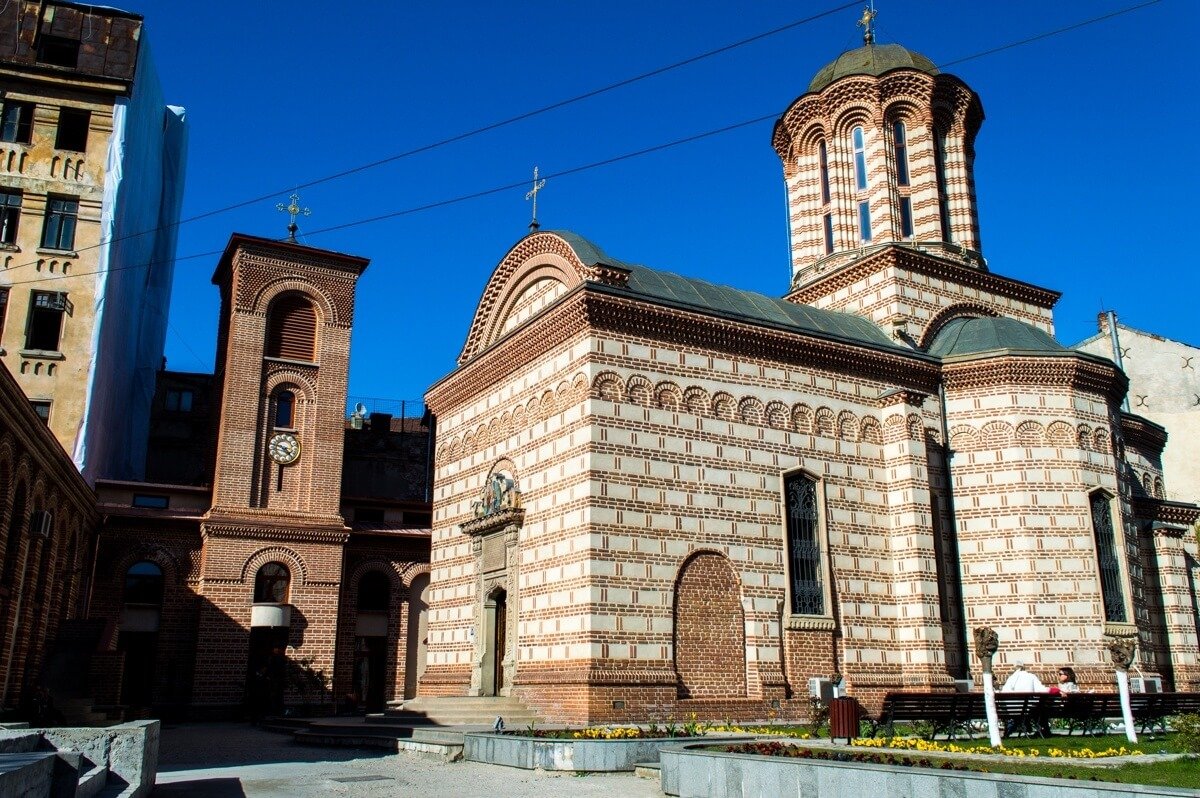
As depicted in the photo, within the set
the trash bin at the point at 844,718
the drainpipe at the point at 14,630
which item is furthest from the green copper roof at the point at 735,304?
the drainpipe at the point at 14,630

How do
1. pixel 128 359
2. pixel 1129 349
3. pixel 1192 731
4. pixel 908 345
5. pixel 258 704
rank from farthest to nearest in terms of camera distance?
1. pixel 1129 349
2. pixel 128 359
3. pixel 258 704
4. pixel 908 345
5. pixel 1192 731

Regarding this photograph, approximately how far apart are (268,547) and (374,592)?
3.40 meters

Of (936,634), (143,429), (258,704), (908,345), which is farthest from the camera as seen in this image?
(143,429)

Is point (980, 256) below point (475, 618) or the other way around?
the other way around

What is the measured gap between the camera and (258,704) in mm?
24938

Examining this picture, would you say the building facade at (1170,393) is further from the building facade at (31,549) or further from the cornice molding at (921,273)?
the building facade at (31,549)

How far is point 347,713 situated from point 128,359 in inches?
501

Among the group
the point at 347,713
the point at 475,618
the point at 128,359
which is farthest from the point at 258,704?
the point at 128,359

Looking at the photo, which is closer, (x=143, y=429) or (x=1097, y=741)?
(x=1097, y=741)

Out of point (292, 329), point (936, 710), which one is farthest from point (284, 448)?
point (936, 710)

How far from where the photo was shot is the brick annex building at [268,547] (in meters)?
25.1

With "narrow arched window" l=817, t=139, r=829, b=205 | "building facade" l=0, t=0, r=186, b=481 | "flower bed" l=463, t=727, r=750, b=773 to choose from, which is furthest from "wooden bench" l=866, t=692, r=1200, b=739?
"building facade" l=0, t=0, r=186, b=481

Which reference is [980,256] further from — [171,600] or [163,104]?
[163,104]

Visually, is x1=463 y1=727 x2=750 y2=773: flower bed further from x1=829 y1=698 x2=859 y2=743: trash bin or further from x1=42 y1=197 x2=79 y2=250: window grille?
x1=42 y1=197 x2=79 y2=250: window grille
